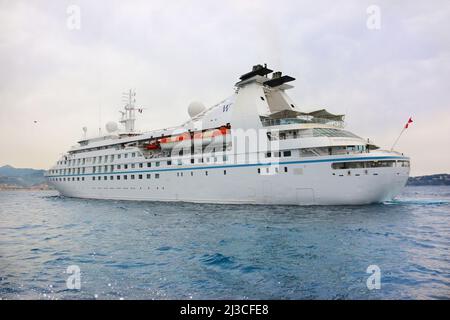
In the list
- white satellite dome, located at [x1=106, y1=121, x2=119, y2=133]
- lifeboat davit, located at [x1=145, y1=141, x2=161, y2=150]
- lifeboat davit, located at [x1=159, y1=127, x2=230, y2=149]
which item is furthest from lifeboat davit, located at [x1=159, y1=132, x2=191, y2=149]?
white satellite dome, located at [x1=106, y1=121, x2=119, y2=133]

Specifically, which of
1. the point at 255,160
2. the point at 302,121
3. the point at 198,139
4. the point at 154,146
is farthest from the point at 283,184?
the point at 154,146

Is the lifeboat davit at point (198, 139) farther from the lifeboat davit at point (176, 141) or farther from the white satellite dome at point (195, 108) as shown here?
the white satellite dome at point (195, 108)

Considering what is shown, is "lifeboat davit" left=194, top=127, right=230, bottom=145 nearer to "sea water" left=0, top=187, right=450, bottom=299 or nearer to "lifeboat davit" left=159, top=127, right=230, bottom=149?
"lifeboat davit" left=159, top=127, right=230, bottom=149

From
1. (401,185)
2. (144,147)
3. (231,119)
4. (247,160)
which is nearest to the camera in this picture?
(401,185)

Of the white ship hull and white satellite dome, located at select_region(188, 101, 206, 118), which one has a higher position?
white satellite dome, located at select_region(188, 101, 206, 118)

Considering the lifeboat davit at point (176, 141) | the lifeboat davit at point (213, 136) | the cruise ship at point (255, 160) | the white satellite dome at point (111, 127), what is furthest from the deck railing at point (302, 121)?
the white satellite dome at point (111, 127)

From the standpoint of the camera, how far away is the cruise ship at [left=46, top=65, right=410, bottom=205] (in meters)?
21.9

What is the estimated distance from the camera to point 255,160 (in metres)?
24.8

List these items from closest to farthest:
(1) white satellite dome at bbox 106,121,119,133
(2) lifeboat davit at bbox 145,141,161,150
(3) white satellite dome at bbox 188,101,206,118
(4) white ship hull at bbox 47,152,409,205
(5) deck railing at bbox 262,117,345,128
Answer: (4) white ship hull at bbox 47,152,409,205
(5) deck railing at bbox 262,117,345,128
(2) lifeboat davit at bbox 145,141,161,150
(3) white satellite dome at bbox 188,101,206,118
(1) white satellite dome at bbox 106,121,119,133

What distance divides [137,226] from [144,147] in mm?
21816
